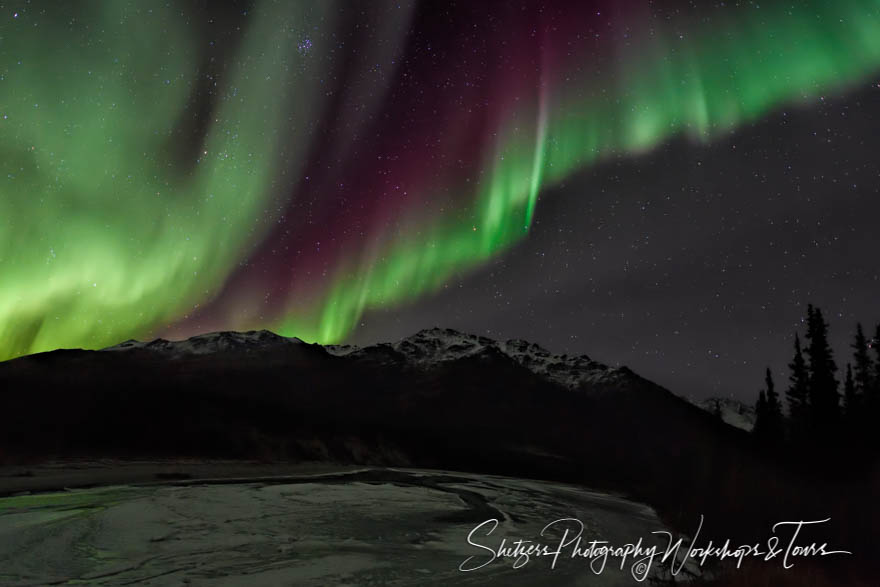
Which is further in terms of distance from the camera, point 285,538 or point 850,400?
point 850,400

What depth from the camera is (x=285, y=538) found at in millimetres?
19438

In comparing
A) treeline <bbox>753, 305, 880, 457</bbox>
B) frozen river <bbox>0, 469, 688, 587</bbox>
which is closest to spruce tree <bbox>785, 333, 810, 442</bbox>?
treeline <bbox>753, 305, 880, 457</bbox>

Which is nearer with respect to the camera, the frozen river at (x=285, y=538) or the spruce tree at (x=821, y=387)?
the frozen river at (x=285, y=538)

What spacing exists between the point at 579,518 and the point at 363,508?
1128 cm

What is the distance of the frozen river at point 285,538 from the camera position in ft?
48.3

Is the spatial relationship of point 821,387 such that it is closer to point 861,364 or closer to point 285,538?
point 861,364

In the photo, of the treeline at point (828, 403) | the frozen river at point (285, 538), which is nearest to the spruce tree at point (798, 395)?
the treeline at point (828, 403)

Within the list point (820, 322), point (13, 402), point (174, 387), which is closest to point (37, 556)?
point (820, 322)

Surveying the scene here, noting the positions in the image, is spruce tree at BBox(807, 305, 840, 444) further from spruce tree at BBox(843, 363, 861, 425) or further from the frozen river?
the frozen river

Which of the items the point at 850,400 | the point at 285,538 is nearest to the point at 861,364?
the point at 850,400

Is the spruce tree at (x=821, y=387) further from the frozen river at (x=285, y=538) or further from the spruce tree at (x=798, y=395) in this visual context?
the frozen river at (x=285, y=538)

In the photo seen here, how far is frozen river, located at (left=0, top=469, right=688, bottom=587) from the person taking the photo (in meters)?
14.7

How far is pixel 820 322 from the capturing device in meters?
49.0

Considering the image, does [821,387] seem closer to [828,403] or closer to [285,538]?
[828,403]
